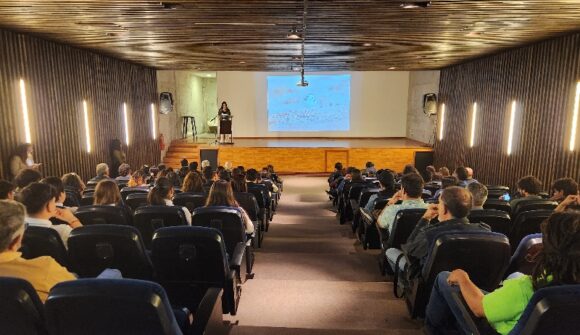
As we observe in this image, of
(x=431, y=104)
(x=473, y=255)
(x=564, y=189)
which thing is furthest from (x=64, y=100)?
(x=431, y=104)

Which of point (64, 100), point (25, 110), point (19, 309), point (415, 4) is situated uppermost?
point (415, 4)

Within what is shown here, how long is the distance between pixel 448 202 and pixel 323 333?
1227 millimetres

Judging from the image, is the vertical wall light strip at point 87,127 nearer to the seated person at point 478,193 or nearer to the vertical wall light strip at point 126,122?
the vertical wall light strip at point 126,122

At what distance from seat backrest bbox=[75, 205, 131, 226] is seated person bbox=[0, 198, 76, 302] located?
1.43 metres

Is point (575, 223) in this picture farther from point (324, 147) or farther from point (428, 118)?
point (428, 118)

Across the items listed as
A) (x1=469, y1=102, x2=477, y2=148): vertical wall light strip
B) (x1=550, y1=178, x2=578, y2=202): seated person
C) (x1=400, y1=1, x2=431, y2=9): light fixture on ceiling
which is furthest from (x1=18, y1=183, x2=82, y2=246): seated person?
(x1=469, y1=102, x2=477, y2=148): vertical wall light strip

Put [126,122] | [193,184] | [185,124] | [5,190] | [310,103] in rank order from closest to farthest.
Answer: [5,190] < [193,184] < [126,122] < [310,103] < [185,124]

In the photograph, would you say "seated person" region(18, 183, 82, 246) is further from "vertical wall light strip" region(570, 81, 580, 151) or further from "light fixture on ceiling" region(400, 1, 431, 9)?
"vertical wall light strip" region(570, 81, 580, 151)

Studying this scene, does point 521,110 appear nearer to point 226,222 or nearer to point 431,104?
point 431,104

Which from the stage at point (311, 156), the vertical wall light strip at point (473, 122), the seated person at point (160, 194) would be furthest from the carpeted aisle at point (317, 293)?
the stage at point (311, 156)

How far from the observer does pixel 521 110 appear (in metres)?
7.81

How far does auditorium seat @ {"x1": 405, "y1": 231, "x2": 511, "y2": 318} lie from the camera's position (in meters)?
2.35

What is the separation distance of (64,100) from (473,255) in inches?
303

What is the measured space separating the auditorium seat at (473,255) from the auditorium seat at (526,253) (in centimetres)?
18
